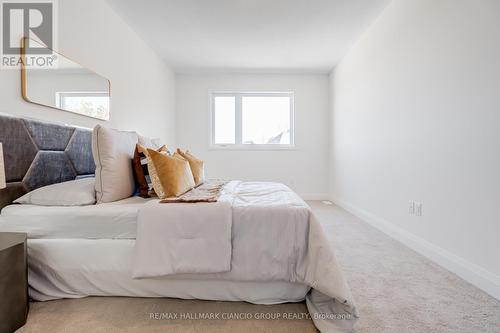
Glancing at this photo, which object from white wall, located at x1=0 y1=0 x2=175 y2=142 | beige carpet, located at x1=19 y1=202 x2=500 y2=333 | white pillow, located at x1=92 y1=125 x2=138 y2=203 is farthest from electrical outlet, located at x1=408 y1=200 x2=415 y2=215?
white wall, located at x1=0 y1=0 x2=175 y2=142

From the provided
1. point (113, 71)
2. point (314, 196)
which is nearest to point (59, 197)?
point (113, 71)

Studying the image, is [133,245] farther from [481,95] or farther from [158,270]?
[481,95]

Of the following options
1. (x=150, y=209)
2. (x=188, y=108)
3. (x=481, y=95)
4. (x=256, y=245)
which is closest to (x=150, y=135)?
(x=188, y=108)

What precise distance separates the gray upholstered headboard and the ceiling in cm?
175

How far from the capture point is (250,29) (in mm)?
3402

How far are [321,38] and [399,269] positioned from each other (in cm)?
312

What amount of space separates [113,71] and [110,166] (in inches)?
65.2

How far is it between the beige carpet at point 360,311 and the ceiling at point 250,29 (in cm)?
284

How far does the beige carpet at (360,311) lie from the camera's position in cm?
136

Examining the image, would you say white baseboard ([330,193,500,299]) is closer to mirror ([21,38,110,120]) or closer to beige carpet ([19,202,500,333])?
beige carpet ([19,202,500,333])

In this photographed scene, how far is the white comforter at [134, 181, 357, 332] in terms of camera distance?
4.81ft

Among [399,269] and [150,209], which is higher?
[150,209]

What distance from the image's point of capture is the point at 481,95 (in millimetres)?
1758

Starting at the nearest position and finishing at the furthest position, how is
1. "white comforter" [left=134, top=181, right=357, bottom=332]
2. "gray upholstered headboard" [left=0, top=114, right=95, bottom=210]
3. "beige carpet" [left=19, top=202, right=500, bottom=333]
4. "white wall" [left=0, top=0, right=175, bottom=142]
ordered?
"beige carpet" [left=19, top=202, right=500, bottom=333] < "white comforter" [left=134, top=181, right=357, bottom=332] < "gray upholstered headboard" [left=0, top=114, right=95, bottom=210] < "white wall" [left=0, top=0, right=175, bottom=142]
